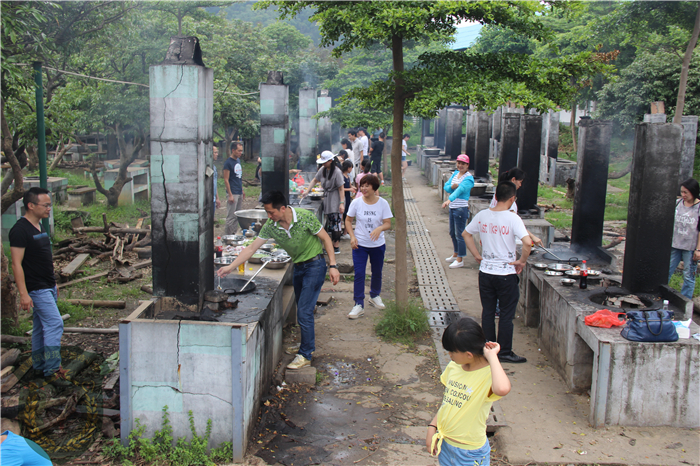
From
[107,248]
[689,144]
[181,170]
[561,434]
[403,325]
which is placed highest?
[689,144]

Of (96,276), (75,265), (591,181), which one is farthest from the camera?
(75,265)

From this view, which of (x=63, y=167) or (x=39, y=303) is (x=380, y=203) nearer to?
(x=39, y=303)

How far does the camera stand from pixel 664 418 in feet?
16.1

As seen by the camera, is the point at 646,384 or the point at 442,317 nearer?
the point at 646,384

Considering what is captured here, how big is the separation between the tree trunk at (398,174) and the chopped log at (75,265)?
18.6 ft

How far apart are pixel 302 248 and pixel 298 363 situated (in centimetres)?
122

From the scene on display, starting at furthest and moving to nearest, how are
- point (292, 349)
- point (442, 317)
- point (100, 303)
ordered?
point (100, 303) → point (442, 317) → point (292, 349)

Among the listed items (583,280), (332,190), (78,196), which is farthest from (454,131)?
(583,280)

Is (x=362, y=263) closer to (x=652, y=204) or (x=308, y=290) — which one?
(x=308, y=290)

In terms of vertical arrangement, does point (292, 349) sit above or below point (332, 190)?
below

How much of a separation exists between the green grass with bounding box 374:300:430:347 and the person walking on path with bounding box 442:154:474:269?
3.18 metres

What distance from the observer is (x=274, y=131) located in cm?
1073

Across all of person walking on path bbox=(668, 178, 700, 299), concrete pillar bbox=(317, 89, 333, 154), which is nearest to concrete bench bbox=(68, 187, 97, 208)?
concrete pillar bbox=(317, 89, 333, 154)

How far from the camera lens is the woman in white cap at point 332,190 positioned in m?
10.3
